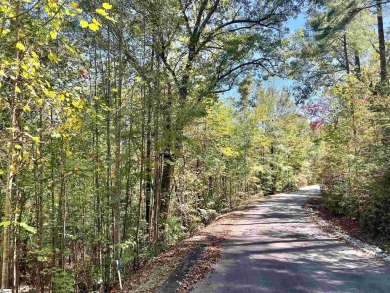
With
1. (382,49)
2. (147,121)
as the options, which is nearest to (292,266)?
(147,121)

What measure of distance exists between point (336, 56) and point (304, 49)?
566 cm

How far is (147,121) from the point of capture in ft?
25.3

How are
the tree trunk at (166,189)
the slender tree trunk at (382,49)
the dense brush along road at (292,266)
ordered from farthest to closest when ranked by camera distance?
1. the slender tree trunk at (382,49)
2. the tree trunk at (166,189)
3. the dense brush along road at (292,266)

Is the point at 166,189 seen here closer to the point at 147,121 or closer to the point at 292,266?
the point at 147,121

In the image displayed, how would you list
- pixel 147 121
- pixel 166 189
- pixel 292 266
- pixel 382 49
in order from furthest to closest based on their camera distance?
pixel 382 49, pixel 166 189, pixel 147 121, pixel 292 266

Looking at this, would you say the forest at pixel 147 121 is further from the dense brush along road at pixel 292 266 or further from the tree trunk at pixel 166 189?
the dense brush along road at pixel 292 266

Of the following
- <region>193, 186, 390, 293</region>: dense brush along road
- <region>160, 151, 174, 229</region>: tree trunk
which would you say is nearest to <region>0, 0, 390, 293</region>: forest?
<region>160, 151, 174, 229</region>: tree trunk

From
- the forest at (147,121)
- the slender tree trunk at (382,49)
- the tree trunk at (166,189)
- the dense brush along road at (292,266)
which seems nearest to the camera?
the forest at (147,121)

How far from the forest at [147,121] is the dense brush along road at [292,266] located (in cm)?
192

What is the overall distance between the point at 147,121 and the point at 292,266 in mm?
4778

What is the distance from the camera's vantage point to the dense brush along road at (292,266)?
522 centimetres

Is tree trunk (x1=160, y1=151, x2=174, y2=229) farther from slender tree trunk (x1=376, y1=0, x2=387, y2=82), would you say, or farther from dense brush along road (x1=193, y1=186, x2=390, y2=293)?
slender tree trunk (x1=376, y1=0, x2=387, y2=82)

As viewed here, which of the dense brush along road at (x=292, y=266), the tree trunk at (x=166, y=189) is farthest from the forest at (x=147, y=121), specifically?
the dense brush along road at (x=292, y=266)

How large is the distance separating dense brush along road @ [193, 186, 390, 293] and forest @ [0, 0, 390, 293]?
6.30 feet
